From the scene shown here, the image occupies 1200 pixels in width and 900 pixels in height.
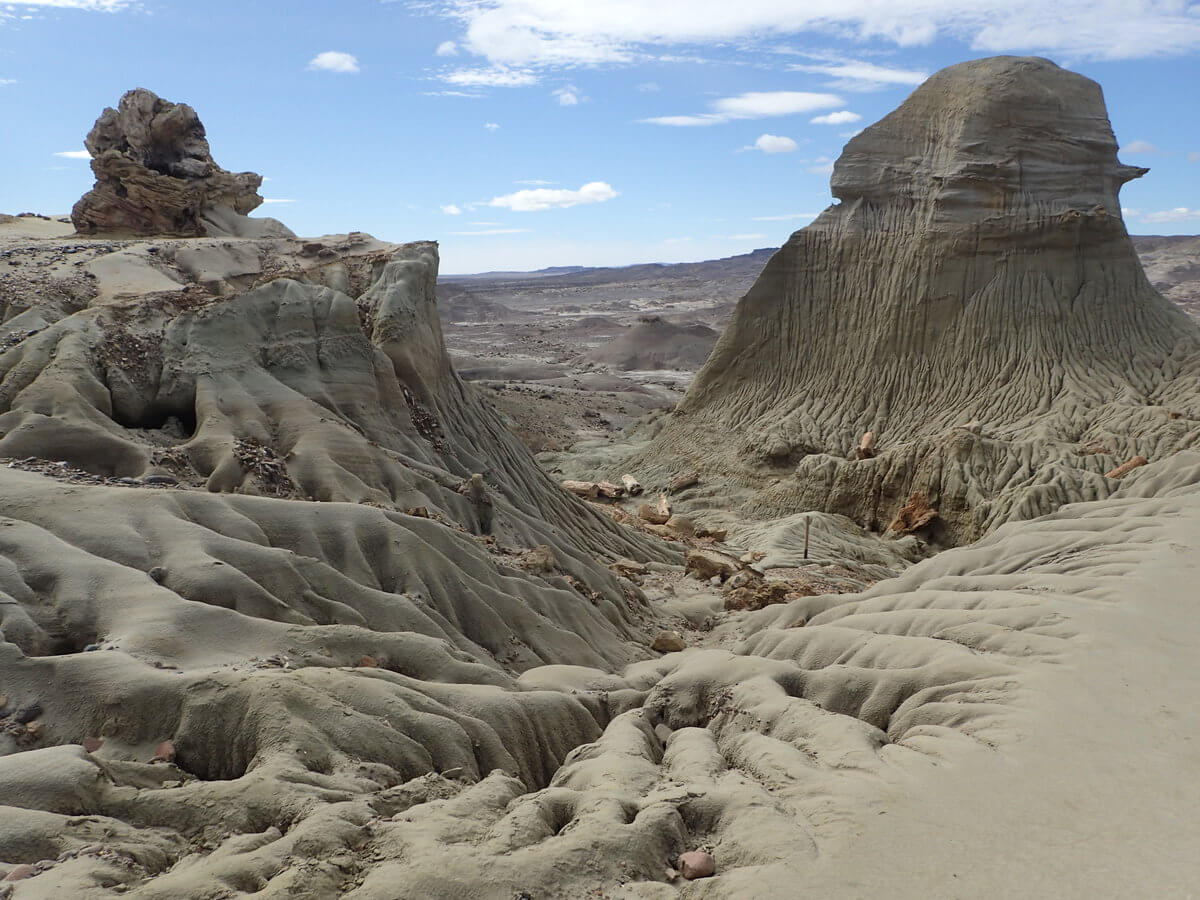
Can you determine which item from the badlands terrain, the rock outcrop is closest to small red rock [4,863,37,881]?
the badlands terrain

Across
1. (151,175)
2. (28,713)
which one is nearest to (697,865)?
(28,713)

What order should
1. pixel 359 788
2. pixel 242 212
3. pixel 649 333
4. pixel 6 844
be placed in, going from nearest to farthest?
pixel 6 844 → pixel 359 788 → pixel 242 212 → pixel 649 333

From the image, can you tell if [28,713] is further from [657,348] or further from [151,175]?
[657,348]

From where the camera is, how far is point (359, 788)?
4.86m

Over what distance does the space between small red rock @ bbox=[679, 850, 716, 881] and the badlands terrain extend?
3 centimetres

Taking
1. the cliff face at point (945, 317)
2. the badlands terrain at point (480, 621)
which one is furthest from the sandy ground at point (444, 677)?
the cliff face at point (945, 317)

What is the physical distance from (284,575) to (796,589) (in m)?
7.92

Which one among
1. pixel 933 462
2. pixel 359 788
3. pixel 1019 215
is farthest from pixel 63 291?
pixel 1019 215

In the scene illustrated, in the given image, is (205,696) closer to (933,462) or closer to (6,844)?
(6,844)

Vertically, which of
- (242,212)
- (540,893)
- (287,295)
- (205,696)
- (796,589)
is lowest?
(796,589)

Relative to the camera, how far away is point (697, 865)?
4.28m

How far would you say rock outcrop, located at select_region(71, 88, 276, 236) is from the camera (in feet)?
58.9

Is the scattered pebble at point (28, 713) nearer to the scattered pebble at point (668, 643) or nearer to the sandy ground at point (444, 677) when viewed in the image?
the sandy ground at point (444, 677)

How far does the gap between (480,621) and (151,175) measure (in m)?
13.6
